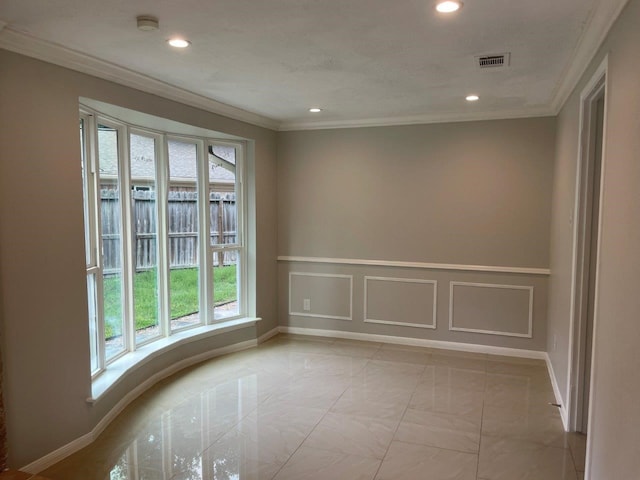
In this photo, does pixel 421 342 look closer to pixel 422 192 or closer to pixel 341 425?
pixel 422 192

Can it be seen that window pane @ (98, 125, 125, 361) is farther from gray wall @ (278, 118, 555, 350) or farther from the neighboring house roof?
gray wall @ (278, 118, 555, 350)

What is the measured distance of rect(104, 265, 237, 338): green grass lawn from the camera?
371 cm

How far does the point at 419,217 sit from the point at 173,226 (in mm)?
2425

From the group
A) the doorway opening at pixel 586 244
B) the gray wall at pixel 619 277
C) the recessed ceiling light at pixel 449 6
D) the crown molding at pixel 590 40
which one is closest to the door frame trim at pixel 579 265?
the doorway opening at pixel 586 244

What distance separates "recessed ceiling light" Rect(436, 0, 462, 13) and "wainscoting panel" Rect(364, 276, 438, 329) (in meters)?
3.20

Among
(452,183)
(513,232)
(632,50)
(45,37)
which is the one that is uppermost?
(45,37)

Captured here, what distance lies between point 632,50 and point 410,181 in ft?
10.3

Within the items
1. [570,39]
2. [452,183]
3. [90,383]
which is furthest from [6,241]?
[452,183]

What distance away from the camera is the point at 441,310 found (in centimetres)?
495

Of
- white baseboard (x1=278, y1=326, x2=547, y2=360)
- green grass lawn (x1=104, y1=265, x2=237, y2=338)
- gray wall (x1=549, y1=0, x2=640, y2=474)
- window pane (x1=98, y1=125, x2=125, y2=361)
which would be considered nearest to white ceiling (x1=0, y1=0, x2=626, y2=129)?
gray wall (x1=549, y1=0, x2=640, y2=474)

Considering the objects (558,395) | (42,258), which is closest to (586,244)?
(558,395)

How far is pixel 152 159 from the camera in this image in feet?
Result: 13.8

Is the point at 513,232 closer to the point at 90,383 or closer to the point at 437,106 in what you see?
the point at 437,106

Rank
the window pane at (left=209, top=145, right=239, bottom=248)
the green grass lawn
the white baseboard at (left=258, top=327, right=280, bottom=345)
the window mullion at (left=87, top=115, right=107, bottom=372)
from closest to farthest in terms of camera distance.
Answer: the window mullion at (left=87, top=115, right=107, bottom=372), the green grass lawn, the window pane at (left=209, top=145, right=239, bottom=248), the white baseboard at (left=258, top=327, right=280, bottom=345)
